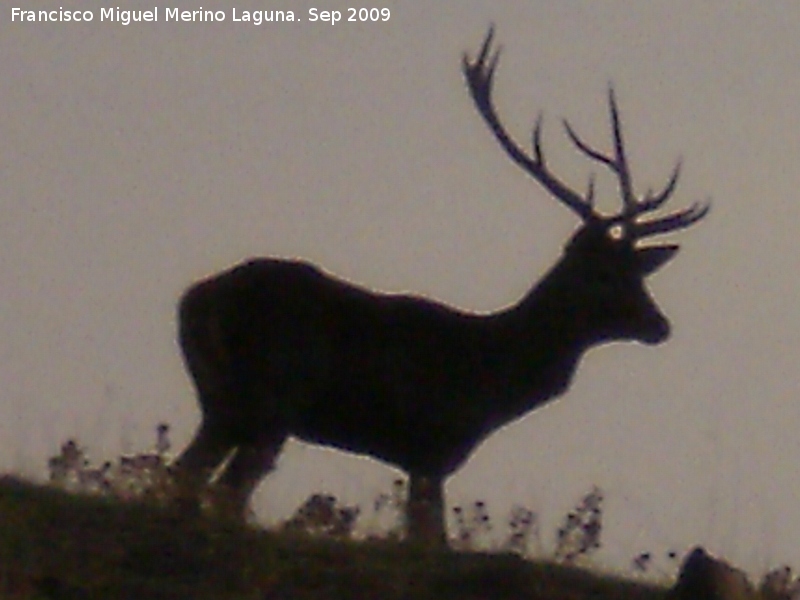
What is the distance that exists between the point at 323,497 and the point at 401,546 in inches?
38.3

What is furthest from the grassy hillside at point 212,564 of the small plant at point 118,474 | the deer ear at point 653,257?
the deer ear at point 653,257

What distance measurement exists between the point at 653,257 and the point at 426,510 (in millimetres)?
2463

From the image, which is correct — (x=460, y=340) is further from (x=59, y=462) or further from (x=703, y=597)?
(x=703, y=597)

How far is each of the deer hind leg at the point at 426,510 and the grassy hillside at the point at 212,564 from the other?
50 cm

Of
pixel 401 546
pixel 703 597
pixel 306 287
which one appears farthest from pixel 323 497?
pixel 703 597

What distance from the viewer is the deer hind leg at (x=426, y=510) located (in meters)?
9.38

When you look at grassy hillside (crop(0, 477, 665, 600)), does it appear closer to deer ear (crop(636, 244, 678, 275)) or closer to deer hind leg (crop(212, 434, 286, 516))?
deer hind leg (crop(212, 434, 286, 516))

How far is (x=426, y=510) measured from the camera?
10109mm

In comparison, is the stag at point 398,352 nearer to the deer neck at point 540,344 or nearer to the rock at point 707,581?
the deer neck at point 540,344

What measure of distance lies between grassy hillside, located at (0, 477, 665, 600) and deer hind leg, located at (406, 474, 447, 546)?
0.50 metres

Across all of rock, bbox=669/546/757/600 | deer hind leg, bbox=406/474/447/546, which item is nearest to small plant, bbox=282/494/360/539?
deer hind leg, bbox=406/474/447/546

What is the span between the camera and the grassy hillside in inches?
295

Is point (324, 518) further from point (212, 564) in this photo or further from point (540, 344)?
point (540, 344)

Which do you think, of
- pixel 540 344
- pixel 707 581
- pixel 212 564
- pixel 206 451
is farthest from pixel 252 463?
pixel 707 581
